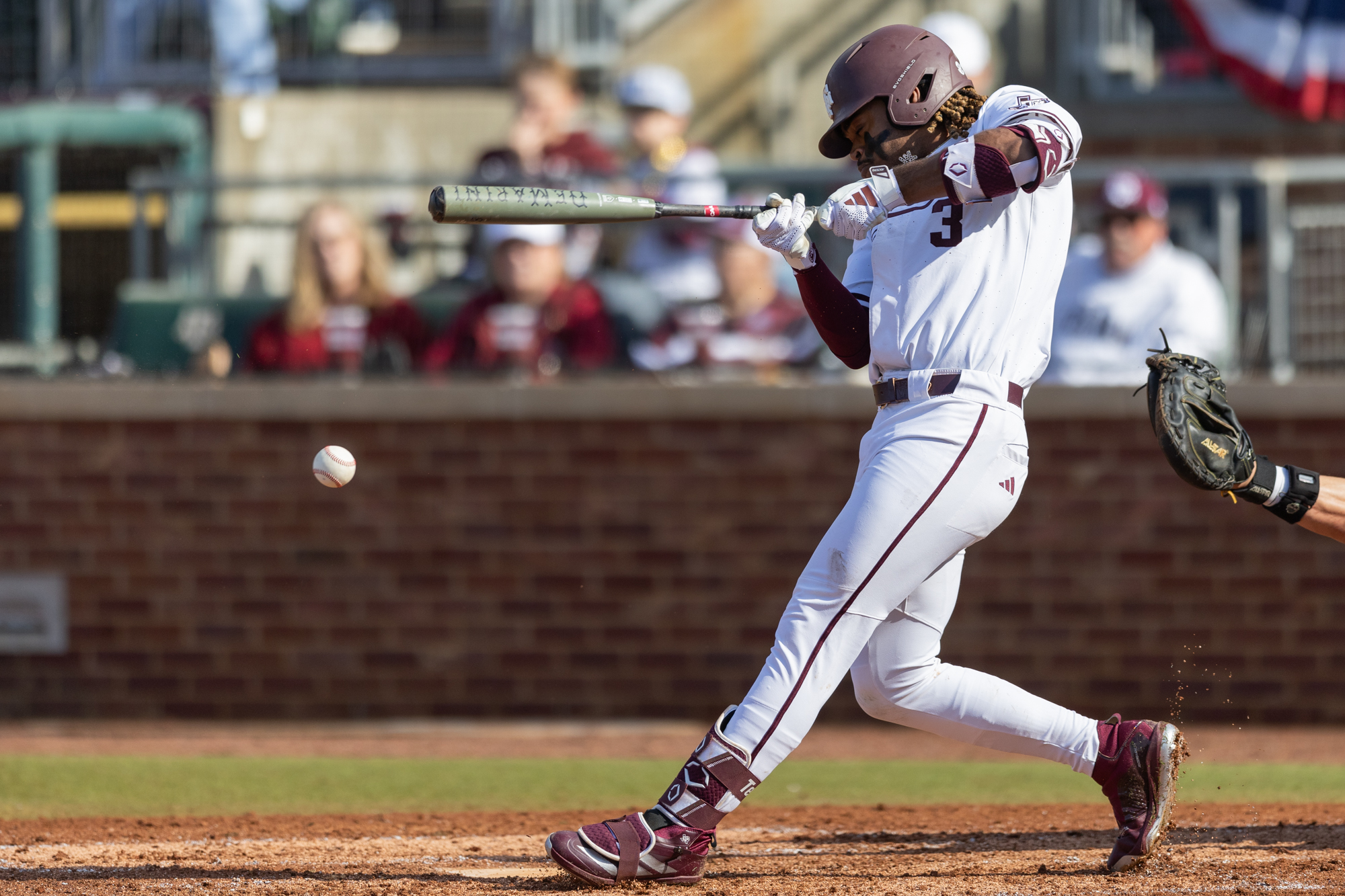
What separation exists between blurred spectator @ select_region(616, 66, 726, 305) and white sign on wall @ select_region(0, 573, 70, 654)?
9.89 ft

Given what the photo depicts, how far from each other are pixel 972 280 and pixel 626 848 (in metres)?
1.43

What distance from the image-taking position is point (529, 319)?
296 inches

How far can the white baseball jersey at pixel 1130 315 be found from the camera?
6.91m

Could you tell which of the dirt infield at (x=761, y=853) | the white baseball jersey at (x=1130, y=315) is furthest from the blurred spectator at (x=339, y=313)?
the dirt infield at (x=761, y=853)

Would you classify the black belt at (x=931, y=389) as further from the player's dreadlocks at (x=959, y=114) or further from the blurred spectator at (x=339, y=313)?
the blurred spectator at (x=339, y=313)

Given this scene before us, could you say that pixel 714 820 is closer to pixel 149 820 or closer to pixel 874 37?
pixel 874 37

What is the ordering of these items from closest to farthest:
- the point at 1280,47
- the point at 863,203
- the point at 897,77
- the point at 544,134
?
the point at 863,203 → the point at 897,77 → the point at 544,134 → the point at 1280,47

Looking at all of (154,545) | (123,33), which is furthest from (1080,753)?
(123,33)

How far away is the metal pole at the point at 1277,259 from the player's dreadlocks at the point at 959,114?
11.8 feet

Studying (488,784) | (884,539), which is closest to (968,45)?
(488,784)

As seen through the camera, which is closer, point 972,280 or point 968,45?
point 972,280

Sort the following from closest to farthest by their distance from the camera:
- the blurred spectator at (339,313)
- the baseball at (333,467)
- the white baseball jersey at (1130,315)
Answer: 1. the baseball at (333,467)
2. the white baseball jersey at (1130,315)
3. the blurred spectator at (339,313)

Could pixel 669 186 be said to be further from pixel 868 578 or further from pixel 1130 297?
pixel 868 578

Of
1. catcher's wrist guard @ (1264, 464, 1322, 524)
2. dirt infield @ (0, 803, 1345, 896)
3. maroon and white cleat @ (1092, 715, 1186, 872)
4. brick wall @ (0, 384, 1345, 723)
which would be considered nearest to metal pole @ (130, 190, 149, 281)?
brick wall @ (0, 384, 1345, 723)
